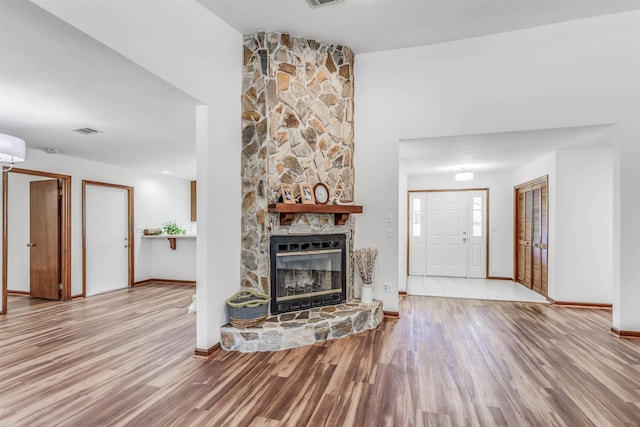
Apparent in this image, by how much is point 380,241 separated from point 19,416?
355 cm

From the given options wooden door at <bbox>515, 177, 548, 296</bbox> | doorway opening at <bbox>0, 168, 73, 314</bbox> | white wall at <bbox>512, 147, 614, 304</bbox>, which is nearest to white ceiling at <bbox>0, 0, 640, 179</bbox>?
doorway opening at <bbox>0, 168, 73, 314</bbox>

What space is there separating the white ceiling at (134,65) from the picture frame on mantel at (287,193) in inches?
46.8

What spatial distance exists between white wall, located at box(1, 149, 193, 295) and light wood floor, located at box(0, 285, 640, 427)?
5.68ft

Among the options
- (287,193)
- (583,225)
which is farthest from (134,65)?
(583,225)

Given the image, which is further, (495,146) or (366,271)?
(495,146)

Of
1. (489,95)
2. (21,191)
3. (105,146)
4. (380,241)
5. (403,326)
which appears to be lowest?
(403,326)

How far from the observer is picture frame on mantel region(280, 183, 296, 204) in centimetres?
341

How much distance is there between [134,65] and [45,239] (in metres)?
4.72

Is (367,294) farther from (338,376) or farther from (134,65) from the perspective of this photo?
(134,65)

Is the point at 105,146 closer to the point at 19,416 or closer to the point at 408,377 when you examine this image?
the point at 19,416

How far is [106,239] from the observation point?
5.91m

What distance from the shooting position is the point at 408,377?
255cm

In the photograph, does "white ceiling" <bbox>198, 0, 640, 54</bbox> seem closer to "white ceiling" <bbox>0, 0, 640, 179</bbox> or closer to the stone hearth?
"white ceiling" <bbox>0, 0, 640, 179</bbox>

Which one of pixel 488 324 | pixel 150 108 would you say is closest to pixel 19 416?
pixel 150 108
